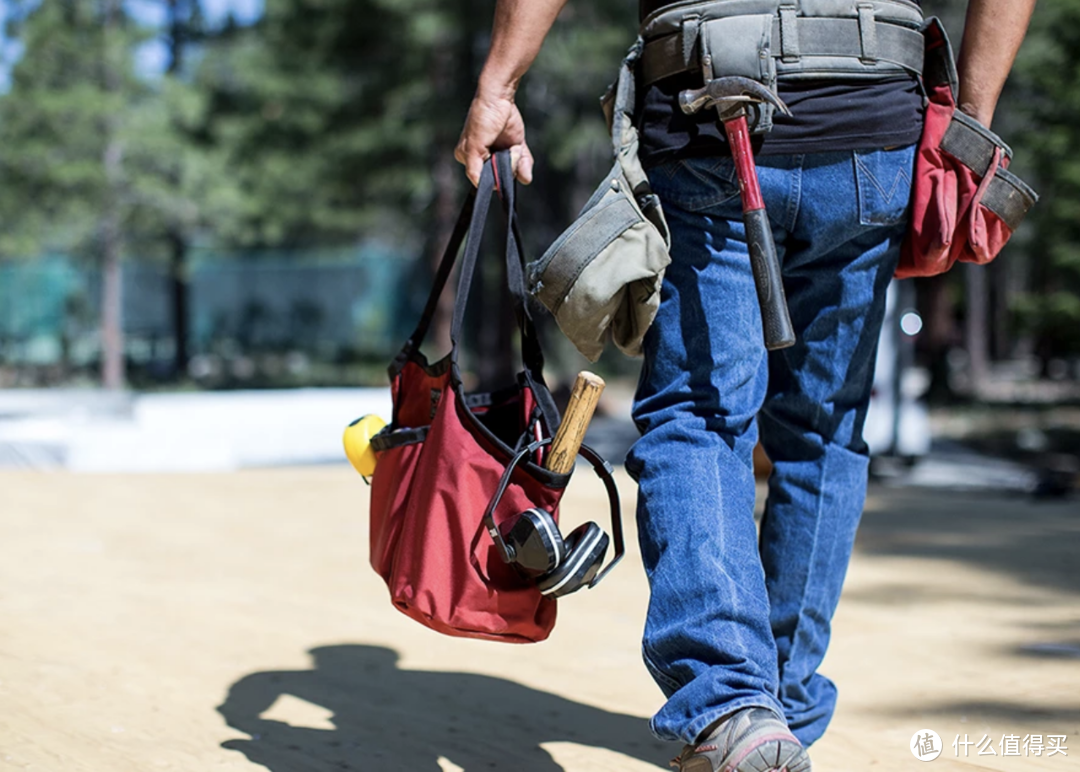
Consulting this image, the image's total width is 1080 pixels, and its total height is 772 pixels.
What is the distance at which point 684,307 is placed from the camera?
2141mm

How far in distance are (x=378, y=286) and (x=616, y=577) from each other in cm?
2062

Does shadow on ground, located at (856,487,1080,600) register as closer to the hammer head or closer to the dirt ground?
the dirt ground

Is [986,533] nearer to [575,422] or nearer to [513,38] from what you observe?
[575,422]

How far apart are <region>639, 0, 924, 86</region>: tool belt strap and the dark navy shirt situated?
0.03 metres

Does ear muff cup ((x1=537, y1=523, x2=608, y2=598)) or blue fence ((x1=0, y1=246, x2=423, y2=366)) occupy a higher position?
ear muff cup ((x1=537, y1=523, x2=608, y2=598))

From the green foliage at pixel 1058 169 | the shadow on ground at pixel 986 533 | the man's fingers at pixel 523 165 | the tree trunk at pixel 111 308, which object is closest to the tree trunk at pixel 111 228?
the tree trunk at pixel 111 308

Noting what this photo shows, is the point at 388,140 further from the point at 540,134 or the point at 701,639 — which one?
the point at 701,639

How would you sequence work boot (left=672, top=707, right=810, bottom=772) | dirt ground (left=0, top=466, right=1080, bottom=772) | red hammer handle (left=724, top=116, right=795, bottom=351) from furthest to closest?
dirt ground (left=0, top=466, right=1080, bottom=772)
red hammer handle (left=724, top=116, right=795, bottom=351)
work boot (left=672, top=707, right=810, bottom=772)

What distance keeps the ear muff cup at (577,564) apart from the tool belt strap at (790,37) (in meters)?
0.83

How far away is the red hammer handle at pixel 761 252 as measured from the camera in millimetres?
1979

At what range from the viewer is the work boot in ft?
6.02

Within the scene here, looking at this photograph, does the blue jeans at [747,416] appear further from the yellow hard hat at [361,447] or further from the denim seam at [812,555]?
the yellow hard hat at [361,447]

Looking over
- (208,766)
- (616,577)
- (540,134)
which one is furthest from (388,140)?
(208,766)

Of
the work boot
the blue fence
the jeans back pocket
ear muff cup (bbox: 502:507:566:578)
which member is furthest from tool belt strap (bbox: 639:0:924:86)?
the blue fence
